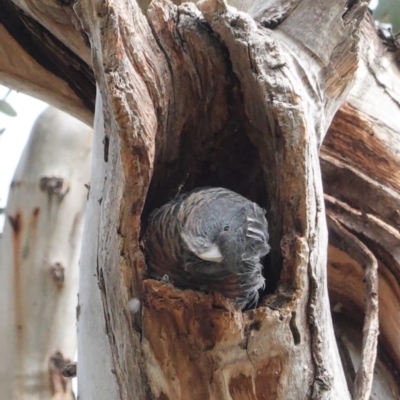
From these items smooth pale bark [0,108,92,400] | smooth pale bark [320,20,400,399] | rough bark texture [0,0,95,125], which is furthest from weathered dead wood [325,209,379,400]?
smooth pale bark [0,108,92,400]

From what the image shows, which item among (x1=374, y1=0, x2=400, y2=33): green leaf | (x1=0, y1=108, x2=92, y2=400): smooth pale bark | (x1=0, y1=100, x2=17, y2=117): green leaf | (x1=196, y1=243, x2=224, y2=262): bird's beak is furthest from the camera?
(x1=0, y1=100, x2=17, y2=117): green leaf

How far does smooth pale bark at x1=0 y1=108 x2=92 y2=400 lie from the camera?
1.39 metres

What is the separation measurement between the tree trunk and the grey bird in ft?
0.07

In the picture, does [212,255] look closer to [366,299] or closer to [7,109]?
[366,299]

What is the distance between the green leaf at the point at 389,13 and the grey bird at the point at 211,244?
839mm

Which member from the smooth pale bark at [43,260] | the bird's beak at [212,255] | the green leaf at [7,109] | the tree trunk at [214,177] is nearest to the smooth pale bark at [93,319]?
the tree trunk at [214,177]

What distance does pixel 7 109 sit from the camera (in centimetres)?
150

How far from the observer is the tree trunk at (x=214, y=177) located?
1.69ft

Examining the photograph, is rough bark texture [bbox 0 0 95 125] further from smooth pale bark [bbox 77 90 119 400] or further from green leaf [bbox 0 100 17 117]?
green leaf [bbox 0 100 17 117]

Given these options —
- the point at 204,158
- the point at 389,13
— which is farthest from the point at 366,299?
the point at 389,13

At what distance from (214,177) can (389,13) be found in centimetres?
75

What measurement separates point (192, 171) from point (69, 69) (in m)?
0.39

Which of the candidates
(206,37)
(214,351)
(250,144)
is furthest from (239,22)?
(214,351)

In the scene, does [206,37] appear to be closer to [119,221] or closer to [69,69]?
[119,221]
